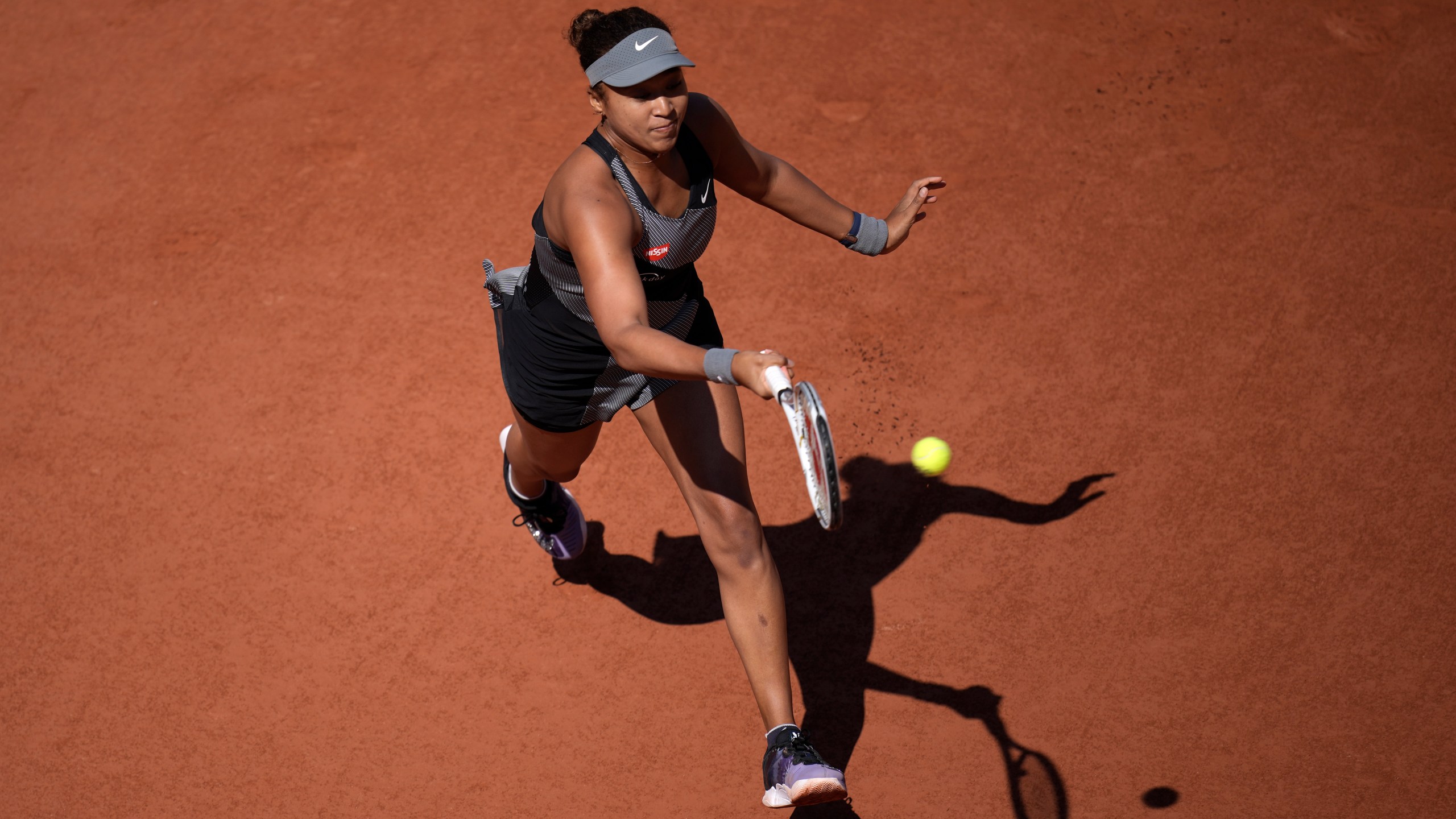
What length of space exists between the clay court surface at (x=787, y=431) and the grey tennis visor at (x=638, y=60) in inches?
80.1

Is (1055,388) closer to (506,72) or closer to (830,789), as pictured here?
(830,789)

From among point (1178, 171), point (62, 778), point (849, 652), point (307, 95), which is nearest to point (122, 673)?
point (62, 778)

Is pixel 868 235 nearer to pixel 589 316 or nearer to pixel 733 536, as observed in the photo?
pixel 589 316

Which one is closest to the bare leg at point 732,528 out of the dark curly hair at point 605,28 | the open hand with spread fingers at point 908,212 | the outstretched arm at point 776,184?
the outstretched arm at point 776,184

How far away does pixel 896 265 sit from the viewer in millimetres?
4902

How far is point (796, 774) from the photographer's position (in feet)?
9.16

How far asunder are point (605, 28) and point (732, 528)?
1380mm

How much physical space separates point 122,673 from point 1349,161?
19.1ft

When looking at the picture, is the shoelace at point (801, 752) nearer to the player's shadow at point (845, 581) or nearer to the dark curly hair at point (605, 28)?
the player's shadow at point (845, 581)

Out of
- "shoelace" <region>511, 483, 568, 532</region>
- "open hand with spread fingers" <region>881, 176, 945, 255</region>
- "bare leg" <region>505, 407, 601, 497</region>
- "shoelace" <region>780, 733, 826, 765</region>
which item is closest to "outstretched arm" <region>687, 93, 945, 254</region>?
"open hand with spread fingers" <region>881, 176, 945, 255</region>

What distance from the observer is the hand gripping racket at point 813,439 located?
2.10m

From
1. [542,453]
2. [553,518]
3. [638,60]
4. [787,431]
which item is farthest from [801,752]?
[638,60]

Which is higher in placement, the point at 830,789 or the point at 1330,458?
the point at 1330,458

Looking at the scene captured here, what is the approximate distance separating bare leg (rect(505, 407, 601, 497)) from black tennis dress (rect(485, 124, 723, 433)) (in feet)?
0.35
